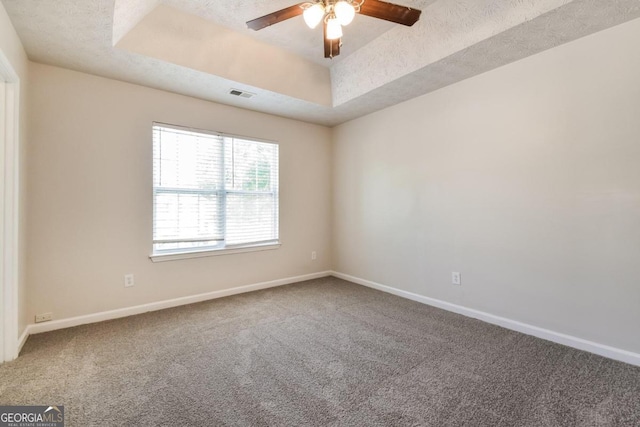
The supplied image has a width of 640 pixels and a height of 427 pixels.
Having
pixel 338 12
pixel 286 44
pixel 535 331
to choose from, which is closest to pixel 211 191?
pixel 286 44

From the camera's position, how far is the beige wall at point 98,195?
256cm

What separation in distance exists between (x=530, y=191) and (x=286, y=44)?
280 cm

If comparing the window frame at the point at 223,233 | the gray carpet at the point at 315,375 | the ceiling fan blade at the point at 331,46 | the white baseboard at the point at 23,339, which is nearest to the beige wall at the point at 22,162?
the white baseboard at the point at 23,339

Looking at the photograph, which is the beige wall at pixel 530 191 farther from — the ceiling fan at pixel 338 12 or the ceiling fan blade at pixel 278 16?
the ceiling fan blade at pixel 278 16

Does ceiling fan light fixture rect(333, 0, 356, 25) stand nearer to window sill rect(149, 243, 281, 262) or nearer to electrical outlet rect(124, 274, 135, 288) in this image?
window sill rect(149, 243, 281, 262)

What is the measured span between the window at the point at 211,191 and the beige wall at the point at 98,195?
13cm

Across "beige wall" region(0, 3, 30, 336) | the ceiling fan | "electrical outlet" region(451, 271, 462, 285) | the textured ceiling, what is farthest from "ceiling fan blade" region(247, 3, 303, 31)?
"electrical outlet" region(451, 271, 462, 285)

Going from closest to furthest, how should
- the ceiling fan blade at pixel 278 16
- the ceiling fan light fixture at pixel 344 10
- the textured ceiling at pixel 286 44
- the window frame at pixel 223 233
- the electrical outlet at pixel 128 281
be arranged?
the ceiling fan light fixture at pixel 344 10, the ceiling fan blade at pixel 278 16, the textured ceiling at pixel 286 44, the electrical outlet at pixel 128 281, the window frame at pixel 223 233

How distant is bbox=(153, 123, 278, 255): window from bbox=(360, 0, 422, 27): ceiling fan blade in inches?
92.9

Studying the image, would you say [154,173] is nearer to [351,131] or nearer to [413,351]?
[351,131]

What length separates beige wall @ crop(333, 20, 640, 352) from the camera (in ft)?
6.80

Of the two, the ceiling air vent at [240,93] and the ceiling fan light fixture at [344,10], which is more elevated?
the ceiling air vent at [240,93]

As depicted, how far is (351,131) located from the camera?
13.9 ft

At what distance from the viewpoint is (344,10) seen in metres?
1.67
